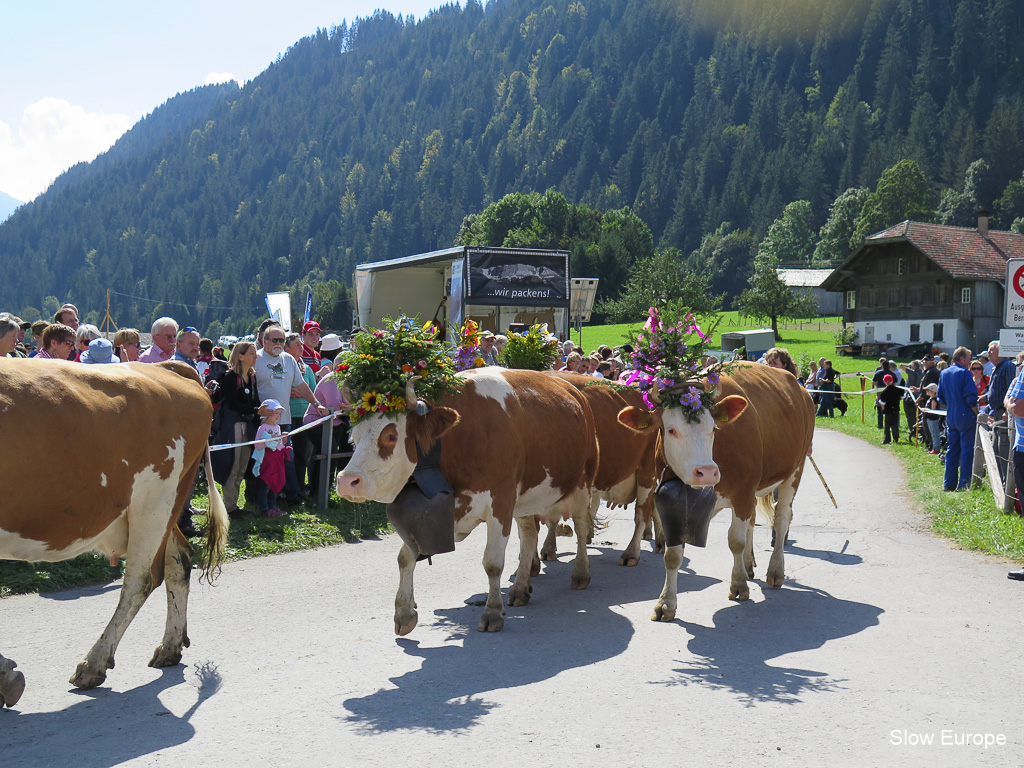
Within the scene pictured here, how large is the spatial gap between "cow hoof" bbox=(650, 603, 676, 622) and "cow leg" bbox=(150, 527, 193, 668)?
340 centimetres

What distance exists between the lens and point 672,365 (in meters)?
7.26

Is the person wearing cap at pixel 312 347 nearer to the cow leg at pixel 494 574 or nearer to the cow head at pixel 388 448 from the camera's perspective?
the cow leg at pixel 494 574

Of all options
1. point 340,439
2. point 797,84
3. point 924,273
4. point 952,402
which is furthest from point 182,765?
point 797,84

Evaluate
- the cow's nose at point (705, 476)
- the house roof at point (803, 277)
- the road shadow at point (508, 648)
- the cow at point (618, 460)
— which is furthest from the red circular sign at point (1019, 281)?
the house roof at point (803, 277)

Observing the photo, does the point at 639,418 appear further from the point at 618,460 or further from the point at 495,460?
the point at 618,460

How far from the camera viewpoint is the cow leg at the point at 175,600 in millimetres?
5850

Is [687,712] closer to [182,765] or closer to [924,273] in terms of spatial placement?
[182,765]

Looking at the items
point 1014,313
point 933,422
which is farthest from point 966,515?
point 933,422

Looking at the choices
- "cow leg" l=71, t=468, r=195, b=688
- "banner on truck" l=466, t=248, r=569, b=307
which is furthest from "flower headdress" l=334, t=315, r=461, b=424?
"banner on truck" l=466, t=248, r=569, b=307

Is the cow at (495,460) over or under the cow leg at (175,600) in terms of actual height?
over

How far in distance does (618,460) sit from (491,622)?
2.53m

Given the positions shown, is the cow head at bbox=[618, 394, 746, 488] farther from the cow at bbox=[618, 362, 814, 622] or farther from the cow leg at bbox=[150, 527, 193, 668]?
the cow leg at bbox=[150, 527, 193, 668]

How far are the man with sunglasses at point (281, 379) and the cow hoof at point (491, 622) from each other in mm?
4812

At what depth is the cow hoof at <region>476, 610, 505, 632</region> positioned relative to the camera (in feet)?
22.3
